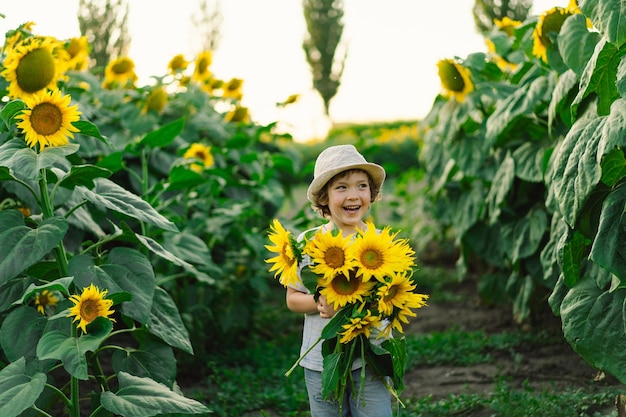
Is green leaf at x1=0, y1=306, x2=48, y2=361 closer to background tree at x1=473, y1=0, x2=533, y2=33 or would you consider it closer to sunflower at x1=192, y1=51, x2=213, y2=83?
sunflower at x1=192, y1=51, x2=213, y2=83

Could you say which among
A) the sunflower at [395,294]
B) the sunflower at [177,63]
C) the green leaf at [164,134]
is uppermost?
the sunflower at [177,63]

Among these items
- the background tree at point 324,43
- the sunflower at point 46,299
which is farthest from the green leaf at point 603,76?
the background tree at point 324,43

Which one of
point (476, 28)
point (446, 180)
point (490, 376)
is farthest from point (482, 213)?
point (476, 28)

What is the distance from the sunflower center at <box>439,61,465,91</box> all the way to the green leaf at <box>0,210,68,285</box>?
2352mm

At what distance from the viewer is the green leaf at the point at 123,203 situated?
8.54 feet

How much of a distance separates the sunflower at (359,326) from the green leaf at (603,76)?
101cm

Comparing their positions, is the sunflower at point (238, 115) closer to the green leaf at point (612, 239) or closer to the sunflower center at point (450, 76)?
the sunflower center at point (450, 76)

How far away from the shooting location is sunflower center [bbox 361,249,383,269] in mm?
2232

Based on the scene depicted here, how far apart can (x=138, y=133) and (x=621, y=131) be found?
8.84 ft

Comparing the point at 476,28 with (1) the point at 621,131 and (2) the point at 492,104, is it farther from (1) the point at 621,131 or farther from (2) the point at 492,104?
(1) the point at 621,131

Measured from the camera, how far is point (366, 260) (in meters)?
2.23

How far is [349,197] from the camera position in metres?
2.48

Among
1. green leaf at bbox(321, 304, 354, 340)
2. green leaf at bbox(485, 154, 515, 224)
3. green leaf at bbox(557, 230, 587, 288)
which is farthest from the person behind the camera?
green leaf at bbox(485, 154, 515, 224)

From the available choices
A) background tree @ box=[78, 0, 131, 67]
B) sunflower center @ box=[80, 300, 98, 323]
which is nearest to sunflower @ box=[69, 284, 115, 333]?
sunflower center @ box=[80, 300, 98, 323]
